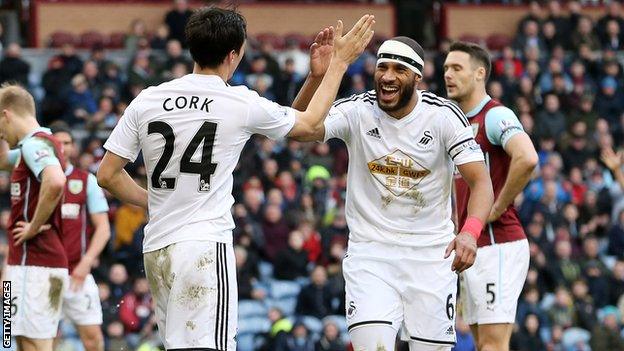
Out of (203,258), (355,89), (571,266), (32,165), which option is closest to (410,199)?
(203,258)

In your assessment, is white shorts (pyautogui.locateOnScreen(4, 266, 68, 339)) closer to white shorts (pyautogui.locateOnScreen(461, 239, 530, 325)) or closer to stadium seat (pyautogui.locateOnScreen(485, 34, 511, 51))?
white shorts (pyautogui.locateOnScreen(461, 239, 530, 325))

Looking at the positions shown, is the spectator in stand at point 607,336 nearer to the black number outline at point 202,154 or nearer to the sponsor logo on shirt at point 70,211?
the sponsor logo on shirt at point 70,211

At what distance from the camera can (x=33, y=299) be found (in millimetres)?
11859

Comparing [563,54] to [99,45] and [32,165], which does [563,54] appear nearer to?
[99,45]

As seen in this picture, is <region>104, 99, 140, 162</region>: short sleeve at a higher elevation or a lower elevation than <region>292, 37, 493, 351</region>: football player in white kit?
higher

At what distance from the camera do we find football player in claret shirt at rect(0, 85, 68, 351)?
11305 millimetres

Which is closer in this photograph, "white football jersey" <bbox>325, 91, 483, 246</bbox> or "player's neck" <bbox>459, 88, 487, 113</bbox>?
"white football jersey" <bbox>325, 91, 483, 246</bbox>

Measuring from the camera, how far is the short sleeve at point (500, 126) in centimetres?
1074

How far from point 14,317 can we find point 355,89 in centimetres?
1281

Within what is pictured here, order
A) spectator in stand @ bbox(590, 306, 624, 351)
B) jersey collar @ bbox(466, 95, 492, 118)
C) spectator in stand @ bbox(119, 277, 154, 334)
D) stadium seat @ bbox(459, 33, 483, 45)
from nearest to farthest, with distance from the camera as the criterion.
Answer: jersey collar @ bbox(466, 95, 492, 118) < spectator in stand @ bbox(119, 277, 154, 334) < spectator in stand @ bbox(590, 306, 624, 351) < stadium seat @ bbox(459, 33, 483, 45)

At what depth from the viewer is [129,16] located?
26.1 meters

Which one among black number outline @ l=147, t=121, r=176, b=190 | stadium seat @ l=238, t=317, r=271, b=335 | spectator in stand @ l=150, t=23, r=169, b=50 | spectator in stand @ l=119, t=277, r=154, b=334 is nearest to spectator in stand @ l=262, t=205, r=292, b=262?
stadium seat @ l=238, t=317, r=271, b=335

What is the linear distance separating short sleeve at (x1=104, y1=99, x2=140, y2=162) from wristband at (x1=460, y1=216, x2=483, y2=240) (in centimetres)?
215

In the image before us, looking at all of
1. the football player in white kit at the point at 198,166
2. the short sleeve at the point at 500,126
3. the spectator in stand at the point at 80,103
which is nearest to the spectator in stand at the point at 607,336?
the spectator in stand at the point at 80,103
